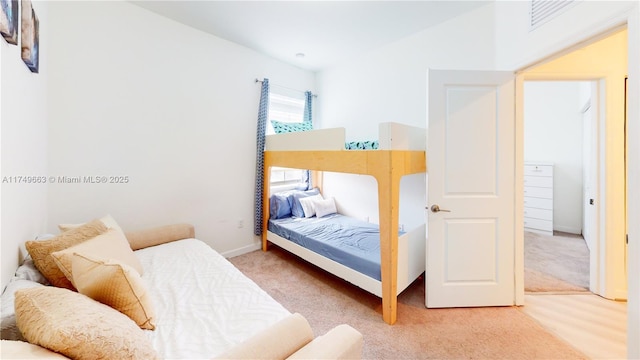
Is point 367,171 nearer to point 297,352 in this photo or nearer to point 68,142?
point 297,352

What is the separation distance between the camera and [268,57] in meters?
3.31

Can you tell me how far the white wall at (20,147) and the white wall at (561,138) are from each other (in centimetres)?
587

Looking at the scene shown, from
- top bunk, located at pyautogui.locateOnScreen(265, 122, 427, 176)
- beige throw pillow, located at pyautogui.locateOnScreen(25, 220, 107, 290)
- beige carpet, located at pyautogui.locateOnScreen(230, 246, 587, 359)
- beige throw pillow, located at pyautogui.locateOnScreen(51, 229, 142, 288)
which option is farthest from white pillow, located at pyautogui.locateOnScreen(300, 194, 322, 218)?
beige throw pillow, located at pyautogui.locateOnScreen(25, 220, 107, 290)

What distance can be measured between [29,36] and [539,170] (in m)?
5.99

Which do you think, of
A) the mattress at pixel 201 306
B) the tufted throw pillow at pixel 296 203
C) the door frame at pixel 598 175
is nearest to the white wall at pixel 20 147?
the mattress at pixel 201 306

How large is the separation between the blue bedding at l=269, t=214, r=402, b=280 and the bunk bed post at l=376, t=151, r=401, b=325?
0.11m

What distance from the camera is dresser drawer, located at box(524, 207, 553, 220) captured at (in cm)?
389

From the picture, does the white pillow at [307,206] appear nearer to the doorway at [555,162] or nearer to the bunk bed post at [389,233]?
the bunk bed post at [389,233]

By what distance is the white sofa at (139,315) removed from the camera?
71 centimetres

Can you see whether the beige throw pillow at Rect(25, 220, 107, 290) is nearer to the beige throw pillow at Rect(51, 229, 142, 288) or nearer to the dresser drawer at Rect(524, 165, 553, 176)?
the beige throw pillow at Rect(51, 229, 142, 288)

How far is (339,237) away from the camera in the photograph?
252cm

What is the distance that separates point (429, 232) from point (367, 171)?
0.75m

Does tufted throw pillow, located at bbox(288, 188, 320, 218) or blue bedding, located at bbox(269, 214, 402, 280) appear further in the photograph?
tufted throw pillow, located at bbox(288, 188, 320, 218)

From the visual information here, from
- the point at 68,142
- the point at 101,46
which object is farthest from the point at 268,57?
the point at 68,142
